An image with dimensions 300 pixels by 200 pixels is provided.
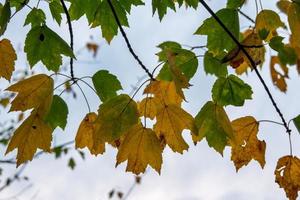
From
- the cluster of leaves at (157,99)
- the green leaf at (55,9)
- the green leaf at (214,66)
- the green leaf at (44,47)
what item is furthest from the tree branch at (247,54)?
the green leaf at (55,9)

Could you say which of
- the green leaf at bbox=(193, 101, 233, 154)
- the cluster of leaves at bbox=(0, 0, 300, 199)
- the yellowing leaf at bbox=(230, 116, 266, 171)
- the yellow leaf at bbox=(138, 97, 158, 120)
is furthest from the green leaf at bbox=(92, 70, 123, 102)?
the yellowing leaf at bbox=(230, 116, 266, 171)

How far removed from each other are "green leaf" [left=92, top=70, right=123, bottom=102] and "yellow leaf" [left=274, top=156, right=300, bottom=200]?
0.71 meters

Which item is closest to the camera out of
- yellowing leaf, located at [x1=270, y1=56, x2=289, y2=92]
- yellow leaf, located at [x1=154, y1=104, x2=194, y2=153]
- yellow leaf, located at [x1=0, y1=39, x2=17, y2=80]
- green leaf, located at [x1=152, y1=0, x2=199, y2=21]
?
yellow leaf, located at [x1=154, y1=104, x2=194, y2=153]

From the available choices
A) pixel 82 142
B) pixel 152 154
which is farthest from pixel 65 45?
pixel 152 154

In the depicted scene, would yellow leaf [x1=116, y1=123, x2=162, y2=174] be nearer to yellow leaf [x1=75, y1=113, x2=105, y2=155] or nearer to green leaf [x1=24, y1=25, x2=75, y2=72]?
yellow leaf [x1=75, y1=113, x2=105, y2=155]

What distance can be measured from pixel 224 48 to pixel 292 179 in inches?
Result: 22.7

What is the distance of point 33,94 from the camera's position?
4.78ft

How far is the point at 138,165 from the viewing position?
1481 millimetres

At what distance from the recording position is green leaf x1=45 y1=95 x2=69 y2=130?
62.7 inches

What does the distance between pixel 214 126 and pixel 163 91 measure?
26 centimetres

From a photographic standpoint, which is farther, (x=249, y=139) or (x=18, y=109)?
(x=249, y=139)

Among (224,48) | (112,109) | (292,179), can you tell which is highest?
(224,48)

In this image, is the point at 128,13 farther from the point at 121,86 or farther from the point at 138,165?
the point at 138,165

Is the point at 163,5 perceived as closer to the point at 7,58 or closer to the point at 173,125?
the point at 173,125
